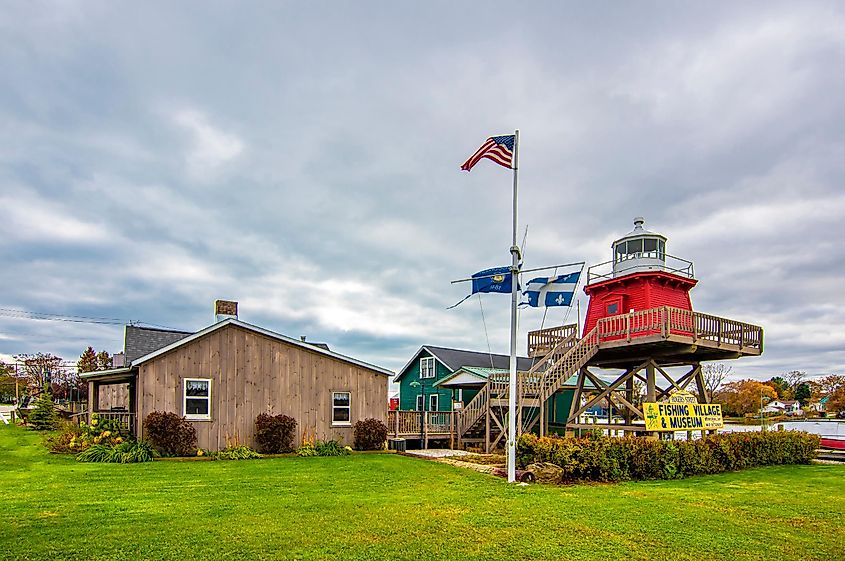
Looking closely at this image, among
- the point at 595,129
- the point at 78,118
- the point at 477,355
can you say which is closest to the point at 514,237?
the point at 595,129

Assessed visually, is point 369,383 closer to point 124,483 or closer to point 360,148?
point 360,148

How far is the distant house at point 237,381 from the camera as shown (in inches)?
671

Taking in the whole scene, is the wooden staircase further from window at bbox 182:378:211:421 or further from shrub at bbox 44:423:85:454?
shrub at bbox 44:423:85:454

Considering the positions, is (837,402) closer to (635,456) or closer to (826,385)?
(826,385)

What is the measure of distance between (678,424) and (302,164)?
45.0ft

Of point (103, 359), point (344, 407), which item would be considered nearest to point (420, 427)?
point (344, 407)

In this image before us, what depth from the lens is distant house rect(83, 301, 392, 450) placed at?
1703cm

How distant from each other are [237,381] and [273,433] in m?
2.01

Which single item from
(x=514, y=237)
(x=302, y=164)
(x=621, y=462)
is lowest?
(x=621, y=462)

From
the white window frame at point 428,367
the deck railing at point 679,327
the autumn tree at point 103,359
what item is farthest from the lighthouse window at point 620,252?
the autumn tree at point 103,359

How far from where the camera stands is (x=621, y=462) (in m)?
13.3

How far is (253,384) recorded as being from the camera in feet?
60.2

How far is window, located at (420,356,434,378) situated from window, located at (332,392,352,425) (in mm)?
12793

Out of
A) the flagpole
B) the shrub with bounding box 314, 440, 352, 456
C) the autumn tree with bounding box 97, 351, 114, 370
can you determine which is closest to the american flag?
the flagpole
